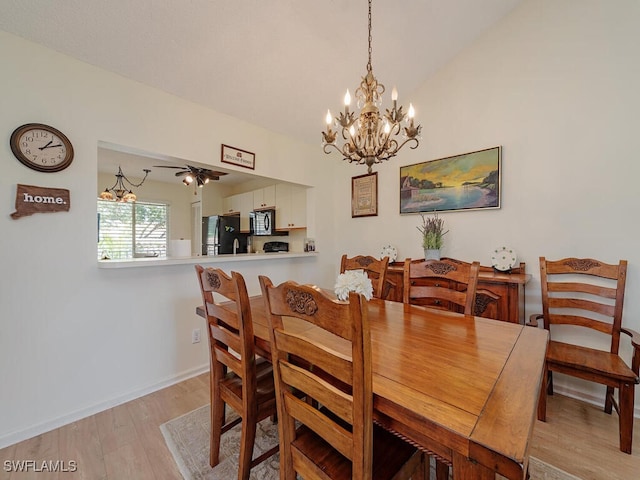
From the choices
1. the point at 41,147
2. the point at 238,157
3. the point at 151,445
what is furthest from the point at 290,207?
the point at 151,445

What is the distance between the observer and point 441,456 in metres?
0.73

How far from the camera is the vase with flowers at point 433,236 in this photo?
2594 mm

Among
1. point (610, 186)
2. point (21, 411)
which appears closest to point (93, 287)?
point (21, 411)

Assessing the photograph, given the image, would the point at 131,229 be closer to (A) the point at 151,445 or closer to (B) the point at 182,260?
(B) the point at 182,260

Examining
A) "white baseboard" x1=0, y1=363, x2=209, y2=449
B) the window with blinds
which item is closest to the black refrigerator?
the window with blinds

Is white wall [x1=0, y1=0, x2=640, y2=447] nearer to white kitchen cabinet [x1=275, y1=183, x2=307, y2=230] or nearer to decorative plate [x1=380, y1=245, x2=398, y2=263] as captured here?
decorative plate [x1=380, y1=245, x2=398, y2=263]

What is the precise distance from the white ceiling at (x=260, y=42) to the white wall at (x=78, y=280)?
169mm

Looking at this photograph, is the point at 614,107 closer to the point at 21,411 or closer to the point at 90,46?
the point at 90,46

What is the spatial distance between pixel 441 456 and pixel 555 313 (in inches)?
85.7

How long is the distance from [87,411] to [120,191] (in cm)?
338

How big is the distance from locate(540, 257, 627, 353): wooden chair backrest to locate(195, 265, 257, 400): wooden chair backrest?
2.16 meters

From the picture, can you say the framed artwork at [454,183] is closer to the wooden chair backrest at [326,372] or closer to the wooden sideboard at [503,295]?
the wooden sideboard at [503,295]

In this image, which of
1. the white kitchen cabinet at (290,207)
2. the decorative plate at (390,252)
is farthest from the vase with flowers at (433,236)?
A: the white kitchen cabinet at (290,207)

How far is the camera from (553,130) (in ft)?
7.16
